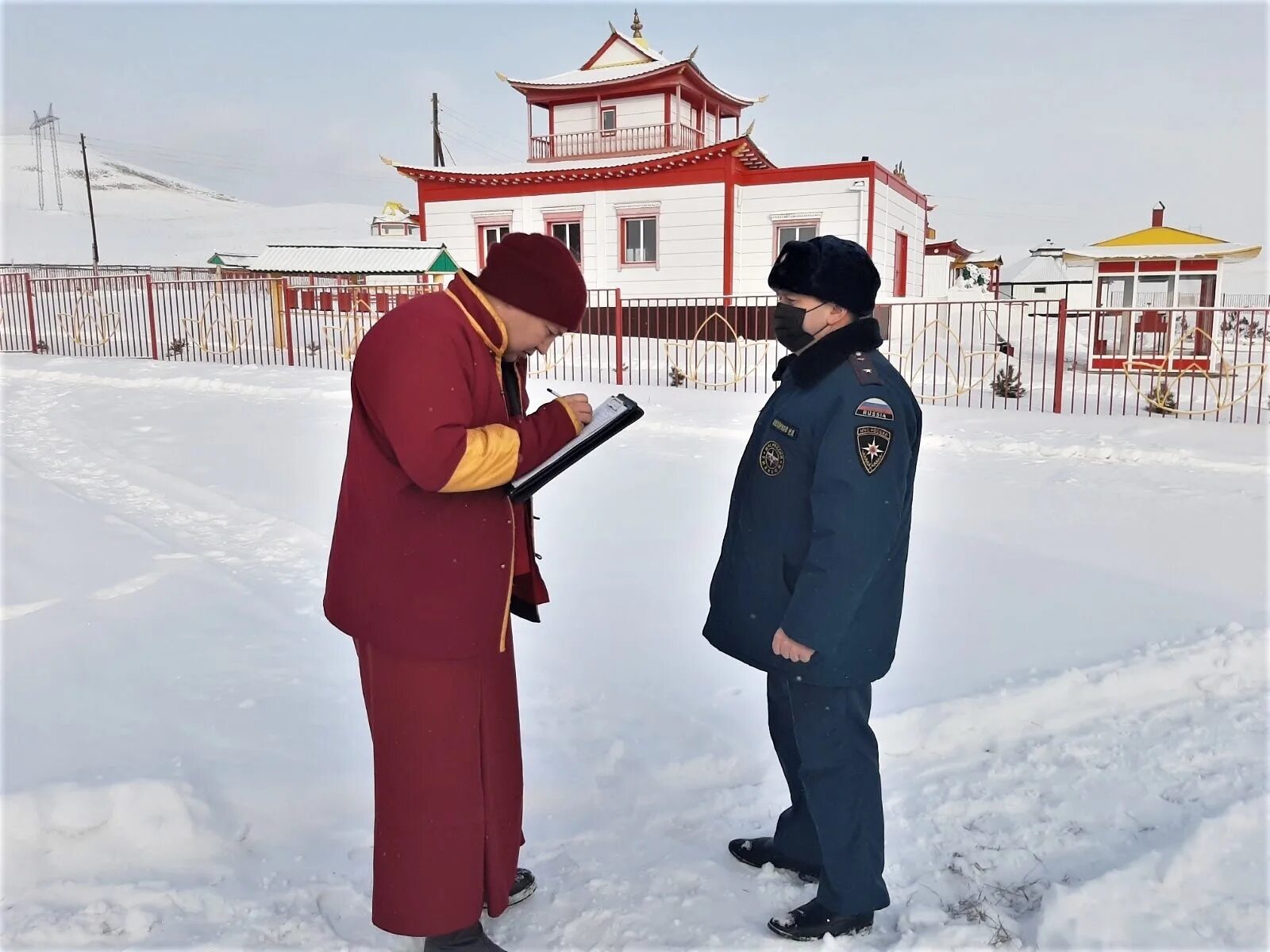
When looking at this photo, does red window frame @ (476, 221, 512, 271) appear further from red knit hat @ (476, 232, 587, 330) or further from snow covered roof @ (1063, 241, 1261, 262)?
red knit hat @ (476, 232, 587, 330)

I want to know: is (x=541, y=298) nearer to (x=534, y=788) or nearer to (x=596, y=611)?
(x=534, y=788)

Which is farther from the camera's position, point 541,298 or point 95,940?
point 95,940

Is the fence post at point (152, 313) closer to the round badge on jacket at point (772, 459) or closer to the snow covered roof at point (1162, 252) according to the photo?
the round badge on jacket at point (772, 459)

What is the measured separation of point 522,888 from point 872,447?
1.56 meters

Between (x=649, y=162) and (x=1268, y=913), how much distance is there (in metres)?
18.5

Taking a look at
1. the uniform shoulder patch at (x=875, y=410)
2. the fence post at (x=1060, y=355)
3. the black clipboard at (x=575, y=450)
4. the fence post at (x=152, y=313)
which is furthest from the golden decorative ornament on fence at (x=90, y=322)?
the uniform shoulder patch at (x=875, y=410)

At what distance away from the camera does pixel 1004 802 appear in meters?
2.89

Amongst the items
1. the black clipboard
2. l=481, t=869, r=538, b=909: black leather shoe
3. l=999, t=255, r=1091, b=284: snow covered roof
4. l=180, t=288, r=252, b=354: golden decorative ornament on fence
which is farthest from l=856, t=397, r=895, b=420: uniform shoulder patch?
l=999, t=255, r=1091, b=284: snow covered roof

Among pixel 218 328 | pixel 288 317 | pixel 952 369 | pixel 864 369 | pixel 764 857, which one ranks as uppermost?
pixel 288 317

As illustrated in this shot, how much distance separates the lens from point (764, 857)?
262 cm

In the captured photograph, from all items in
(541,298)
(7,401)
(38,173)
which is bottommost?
(7,401)

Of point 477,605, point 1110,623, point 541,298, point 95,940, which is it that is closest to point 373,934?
point 95,940

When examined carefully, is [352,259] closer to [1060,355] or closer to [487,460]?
[1060,355]

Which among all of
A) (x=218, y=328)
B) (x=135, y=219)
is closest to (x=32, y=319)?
(x=218, y=328)
